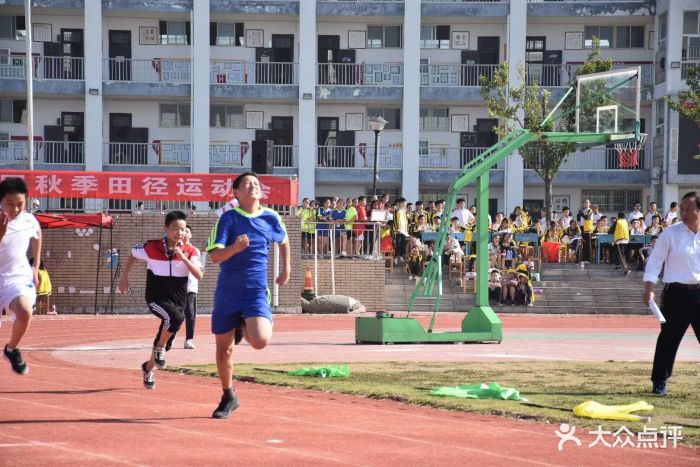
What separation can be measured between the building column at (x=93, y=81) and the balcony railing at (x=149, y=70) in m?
0.79

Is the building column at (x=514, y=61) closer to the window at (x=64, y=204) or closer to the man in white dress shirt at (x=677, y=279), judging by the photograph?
the window at (x=64, y=204)

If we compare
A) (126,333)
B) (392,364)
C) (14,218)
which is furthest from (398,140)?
(14,218)

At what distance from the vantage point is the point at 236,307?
404 inches

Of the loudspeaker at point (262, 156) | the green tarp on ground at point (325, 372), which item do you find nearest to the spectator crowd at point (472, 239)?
the loudspeaker at point (262, 156)

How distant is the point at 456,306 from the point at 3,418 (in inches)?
909

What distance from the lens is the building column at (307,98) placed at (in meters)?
48.4

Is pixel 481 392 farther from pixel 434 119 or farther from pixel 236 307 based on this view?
pixel 434 119

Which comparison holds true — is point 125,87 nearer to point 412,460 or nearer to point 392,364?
point 392,364

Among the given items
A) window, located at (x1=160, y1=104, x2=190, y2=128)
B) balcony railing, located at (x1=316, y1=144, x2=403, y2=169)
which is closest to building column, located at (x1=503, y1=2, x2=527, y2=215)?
balcony railing, located at (x1=316, y1=144, x2=403, y2=169)

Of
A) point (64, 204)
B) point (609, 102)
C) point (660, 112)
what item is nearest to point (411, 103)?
point (660, 112)

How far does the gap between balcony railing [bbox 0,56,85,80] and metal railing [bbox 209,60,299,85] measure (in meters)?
5.29

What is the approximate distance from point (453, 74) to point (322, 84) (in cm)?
527

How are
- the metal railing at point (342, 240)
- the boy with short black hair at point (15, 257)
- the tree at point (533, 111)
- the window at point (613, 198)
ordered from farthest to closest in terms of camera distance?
the window at point (613, 198)
the tree at point (533, 111)
the metal railing at point (342, 240)
the boy with short black hair at point (15, 257)

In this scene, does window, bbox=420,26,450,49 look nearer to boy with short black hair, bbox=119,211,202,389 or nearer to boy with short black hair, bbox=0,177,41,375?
boy with short black hair, bbox=119,211,202,389
